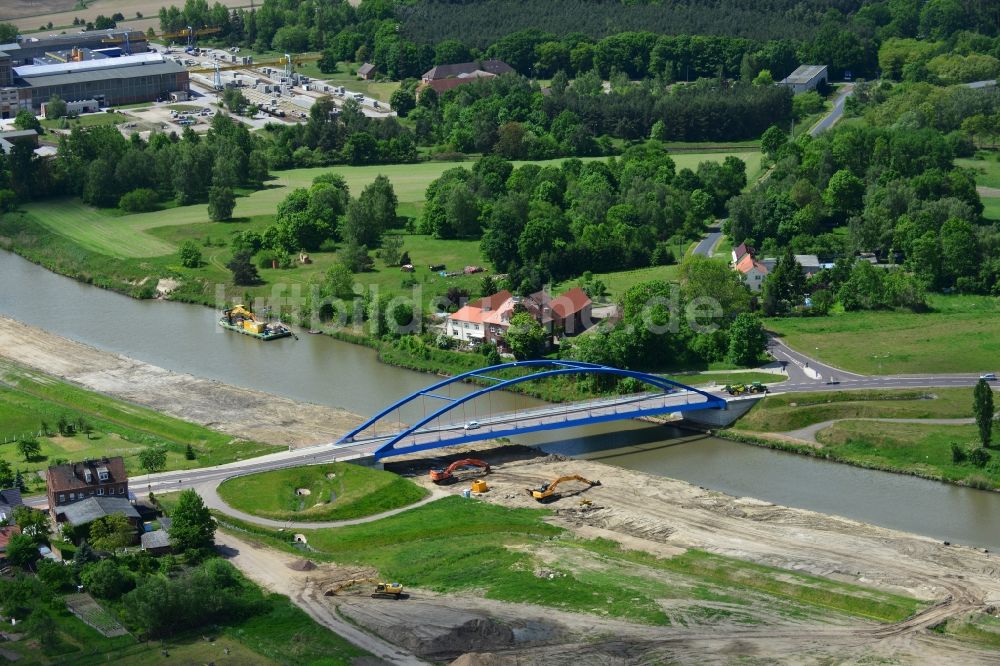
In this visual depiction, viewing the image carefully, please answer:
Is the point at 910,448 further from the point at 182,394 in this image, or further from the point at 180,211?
the point at 180,211

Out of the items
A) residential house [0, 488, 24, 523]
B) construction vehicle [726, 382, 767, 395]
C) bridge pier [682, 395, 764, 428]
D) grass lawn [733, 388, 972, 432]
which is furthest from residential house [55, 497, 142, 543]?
construction vehicle [726, 382, 767, 395]

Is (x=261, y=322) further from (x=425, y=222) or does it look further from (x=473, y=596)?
(x=473, y=596)

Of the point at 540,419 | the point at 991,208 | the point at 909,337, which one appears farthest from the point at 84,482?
the point at 991,208

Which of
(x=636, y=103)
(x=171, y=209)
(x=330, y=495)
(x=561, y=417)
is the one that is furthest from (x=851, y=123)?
(x=330, y=495)

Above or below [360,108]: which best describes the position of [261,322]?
below

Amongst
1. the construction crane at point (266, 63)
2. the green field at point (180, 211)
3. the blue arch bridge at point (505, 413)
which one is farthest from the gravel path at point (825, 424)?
the construction crane at point (266, 63)

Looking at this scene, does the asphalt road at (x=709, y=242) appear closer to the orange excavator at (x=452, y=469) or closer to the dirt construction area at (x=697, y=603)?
the orange excavator at (x=452, y=469)

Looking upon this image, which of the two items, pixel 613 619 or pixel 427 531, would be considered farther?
pixel 427 531
